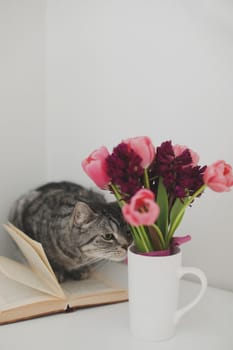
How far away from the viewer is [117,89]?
1.19 m

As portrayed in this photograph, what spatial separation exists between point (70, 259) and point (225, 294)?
0.35m

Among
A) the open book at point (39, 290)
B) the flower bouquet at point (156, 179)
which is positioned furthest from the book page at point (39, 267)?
the flower bouquet at point (156, 179)

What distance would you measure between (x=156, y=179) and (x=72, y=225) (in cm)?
29

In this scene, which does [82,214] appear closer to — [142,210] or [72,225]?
[72,225]

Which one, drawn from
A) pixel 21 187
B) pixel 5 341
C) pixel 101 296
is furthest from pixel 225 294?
pixel 21 187

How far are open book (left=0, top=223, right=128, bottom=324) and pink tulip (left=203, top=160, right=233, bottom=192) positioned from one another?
369 millimetres

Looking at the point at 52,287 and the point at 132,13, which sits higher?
the point at 132,13

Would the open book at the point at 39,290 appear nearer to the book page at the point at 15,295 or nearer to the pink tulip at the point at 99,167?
the book page at the point at 15,295

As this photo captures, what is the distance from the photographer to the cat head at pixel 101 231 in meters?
1.04

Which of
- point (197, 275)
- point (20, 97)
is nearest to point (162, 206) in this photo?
point (197, 275)

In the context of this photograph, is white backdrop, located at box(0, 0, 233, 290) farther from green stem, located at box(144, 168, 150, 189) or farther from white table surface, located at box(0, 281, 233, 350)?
green stem, located at box(144, 168, 150, 189)

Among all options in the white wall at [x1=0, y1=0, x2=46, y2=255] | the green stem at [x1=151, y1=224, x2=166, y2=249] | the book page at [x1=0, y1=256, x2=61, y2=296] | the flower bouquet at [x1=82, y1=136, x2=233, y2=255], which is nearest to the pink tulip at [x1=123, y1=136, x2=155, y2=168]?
the flower bouquet at [x1=82, y1=136, x2=233, y2=255]

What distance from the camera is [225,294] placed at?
108 cm

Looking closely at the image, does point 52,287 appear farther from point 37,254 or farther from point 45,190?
point 45,190
